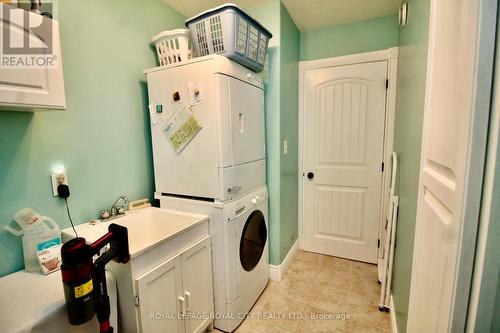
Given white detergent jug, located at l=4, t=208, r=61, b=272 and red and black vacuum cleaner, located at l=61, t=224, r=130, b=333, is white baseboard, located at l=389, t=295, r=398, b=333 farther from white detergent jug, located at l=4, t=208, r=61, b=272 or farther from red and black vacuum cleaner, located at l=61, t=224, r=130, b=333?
white detergent jug, located at l=4, t=208, r=61, b=272

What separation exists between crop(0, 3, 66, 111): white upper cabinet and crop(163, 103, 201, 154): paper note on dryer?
2.07 feet

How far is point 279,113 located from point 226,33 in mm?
856

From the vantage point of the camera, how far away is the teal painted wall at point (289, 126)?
216 cm

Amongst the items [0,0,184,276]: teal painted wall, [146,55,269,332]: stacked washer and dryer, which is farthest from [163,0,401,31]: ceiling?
[146,55,269,332]: stacked washer and dryer

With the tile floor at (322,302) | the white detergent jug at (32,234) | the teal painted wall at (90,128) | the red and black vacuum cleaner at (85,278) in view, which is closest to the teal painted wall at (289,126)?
the tile floor at (322,302)

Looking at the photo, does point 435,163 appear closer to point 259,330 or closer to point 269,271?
point 259,330

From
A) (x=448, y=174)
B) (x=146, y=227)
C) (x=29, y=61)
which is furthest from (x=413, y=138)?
(x=29, y=61)

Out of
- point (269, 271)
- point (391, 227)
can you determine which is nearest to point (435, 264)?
point (391, 227)

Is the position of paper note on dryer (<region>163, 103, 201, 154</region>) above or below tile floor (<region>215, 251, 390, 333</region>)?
above

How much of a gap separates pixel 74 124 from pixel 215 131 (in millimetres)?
861

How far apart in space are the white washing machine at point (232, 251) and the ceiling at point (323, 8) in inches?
65.2

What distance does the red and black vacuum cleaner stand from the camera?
2.68 ft

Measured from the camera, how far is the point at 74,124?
4.62 ft

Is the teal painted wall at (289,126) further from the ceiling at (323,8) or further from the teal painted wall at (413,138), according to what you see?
the teal painted wall at (413,138)
